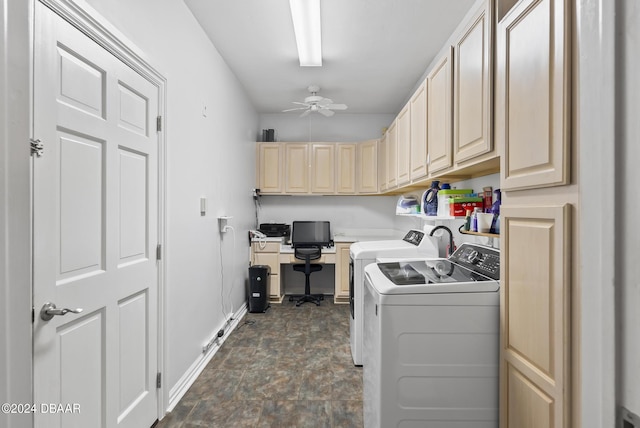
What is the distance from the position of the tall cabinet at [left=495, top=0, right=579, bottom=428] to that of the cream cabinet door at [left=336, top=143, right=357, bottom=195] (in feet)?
11.0

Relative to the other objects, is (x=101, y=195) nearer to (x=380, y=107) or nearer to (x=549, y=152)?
(x=549, y=152)

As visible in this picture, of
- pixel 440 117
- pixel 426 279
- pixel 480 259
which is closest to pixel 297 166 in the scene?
pixel 440 117

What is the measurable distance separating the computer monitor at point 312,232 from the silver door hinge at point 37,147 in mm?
3613

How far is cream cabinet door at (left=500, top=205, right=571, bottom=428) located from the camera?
0.91 meters

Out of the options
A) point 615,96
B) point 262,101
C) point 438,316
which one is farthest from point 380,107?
point 615,96

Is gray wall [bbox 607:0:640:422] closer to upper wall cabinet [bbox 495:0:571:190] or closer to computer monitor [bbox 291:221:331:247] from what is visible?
upper wall cabinet [bbox 495:0:571:190]

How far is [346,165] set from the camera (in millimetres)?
4645

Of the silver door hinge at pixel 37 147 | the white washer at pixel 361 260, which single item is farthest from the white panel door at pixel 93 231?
the white washer at pixel 361 260

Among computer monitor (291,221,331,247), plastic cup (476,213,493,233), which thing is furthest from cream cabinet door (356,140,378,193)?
plastic cup (476,213,493,233)

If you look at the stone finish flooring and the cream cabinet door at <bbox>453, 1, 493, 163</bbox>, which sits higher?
the cream cabinet door at <bbox>453, 1, 493, 163</bbox>

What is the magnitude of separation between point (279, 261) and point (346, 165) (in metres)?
1.67

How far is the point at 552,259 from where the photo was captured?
954 millimetres

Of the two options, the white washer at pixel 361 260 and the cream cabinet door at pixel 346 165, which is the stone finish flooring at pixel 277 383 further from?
the cream cabinet door at pixel 346 165

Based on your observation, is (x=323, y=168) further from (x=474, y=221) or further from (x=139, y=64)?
(x=139, y=64)
